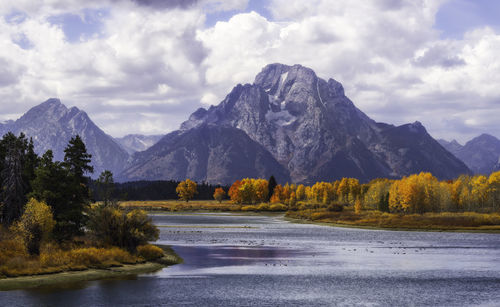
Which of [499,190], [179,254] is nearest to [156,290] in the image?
[179,254]

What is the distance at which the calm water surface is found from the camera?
4988cm

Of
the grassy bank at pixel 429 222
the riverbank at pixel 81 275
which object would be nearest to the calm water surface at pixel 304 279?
the riverbank at pixel 81 275

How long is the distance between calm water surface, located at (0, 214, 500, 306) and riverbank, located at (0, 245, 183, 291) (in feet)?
6.97

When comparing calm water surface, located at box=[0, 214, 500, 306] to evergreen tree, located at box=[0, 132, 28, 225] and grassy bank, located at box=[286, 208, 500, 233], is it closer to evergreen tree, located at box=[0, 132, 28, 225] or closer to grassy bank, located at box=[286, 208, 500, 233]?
evergreen tree, located at box=[0, 132, 28, 225]

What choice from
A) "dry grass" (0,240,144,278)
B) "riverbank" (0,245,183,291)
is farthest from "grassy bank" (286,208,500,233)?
"dry grass" (0,240,144,278)

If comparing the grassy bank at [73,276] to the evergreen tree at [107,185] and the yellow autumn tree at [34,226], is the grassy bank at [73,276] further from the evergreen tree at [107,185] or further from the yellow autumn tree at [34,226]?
the evergreen tree at [107,185]

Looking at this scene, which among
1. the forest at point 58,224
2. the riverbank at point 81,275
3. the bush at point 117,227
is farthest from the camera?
the bush at point 117,227

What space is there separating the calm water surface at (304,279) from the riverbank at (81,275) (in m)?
2.13

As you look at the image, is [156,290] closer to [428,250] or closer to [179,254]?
[179,254]

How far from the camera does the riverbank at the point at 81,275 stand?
53981 mm

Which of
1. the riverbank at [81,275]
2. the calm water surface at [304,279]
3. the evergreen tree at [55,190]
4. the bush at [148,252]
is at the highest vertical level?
the evergreen tree at [55,190]

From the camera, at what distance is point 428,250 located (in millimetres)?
98000

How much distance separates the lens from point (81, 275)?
59.4 m

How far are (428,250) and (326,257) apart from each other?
2424 cm
